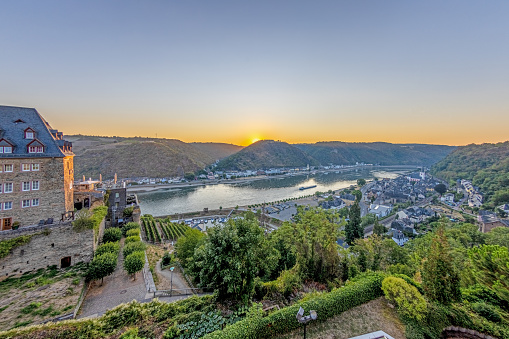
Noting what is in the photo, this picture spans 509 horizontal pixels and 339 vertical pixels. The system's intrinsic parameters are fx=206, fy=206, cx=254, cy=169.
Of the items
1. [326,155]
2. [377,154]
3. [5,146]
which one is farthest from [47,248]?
[377,154]

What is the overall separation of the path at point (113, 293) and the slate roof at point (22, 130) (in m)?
7.84

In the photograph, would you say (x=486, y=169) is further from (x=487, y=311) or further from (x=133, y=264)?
(x=133, y=264)

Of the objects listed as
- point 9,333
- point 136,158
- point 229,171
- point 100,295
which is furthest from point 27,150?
point 229,171

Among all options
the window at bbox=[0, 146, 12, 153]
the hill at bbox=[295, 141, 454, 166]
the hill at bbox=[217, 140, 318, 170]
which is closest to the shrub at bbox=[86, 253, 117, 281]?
the window at bbox=[0, 146, 12, 153]

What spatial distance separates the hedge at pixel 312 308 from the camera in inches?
211

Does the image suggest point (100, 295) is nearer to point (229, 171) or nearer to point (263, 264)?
point (263, 264)

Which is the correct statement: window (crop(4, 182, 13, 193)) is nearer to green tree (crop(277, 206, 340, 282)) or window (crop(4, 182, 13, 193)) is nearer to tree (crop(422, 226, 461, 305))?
green tree (crop(277, 206, 340, 282))

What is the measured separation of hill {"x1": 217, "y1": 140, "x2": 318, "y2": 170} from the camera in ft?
370

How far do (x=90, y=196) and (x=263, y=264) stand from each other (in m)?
16.5

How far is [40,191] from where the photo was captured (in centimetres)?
1171

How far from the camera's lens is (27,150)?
1127 centimetres

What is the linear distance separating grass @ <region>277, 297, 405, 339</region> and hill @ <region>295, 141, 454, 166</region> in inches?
5753

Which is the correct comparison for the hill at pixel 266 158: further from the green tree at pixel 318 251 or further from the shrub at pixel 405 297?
the shrub at pixel 405 297

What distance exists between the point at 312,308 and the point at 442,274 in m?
4.49
